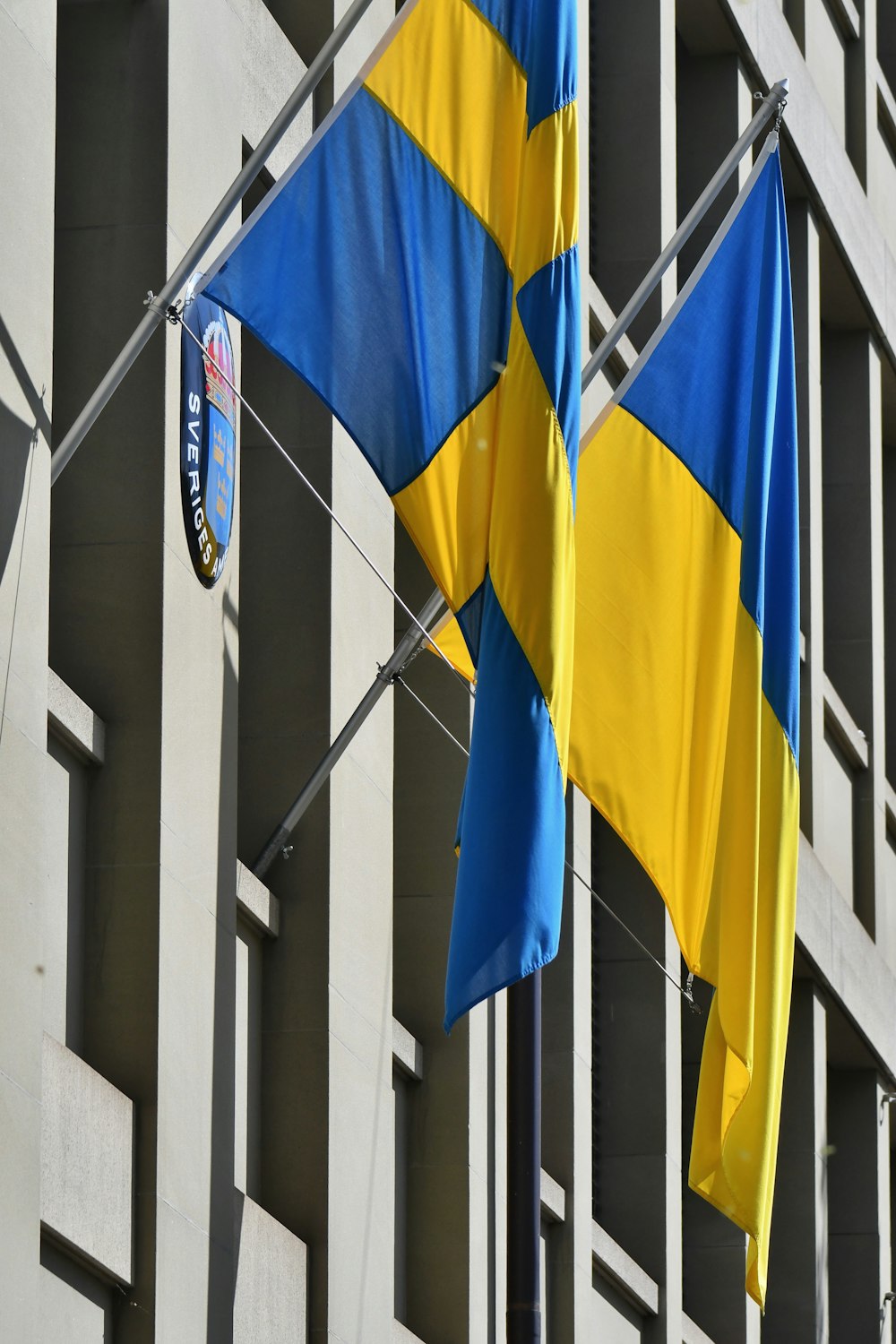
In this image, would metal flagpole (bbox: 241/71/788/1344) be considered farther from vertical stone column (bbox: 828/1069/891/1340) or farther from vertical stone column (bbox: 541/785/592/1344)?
vertical stone column (bbox: 828/1069/891/1340)

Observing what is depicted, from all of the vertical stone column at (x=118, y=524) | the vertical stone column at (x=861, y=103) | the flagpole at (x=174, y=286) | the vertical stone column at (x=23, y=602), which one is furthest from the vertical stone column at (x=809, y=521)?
the vertical stone column at (x=23, y=602)

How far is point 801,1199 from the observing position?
24.3m

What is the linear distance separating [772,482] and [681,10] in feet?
32.5

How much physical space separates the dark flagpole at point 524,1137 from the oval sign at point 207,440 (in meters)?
2.41

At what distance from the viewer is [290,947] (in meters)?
13.9

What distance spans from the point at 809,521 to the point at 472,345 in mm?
13764

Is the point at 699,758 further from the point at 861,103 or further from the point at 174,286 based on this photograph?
the point at 861,103

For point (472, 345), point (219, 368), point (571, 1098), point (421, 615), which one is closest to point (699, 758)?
point (421, 615)

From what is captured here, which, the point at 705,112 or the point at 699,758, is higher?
the point at 705,112

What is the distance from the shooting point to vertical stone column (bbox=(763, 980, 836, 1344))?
23859 mm

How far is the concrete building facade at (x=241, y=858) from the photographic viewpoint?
10883mm

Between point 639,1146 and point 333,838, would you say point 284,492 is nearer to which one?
point 333,838

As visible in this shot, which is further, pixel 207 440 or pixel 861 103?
pixel 861 103

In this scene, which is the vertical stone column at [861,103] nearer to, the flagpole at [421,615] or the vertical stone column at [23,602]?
the flagpole at [421,615]
